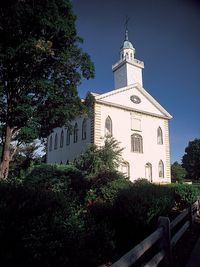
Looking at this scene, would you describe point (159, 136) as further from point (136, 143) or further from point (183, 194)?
point (183, 194)

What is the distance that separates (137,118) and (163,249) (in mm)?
25865

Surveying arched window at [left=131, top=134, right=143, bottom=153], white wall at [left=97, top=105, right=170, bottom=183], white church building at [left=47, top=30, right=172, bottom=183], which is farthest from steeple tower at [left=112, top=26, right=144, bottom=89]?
arched window at [left=131, top=134, right=143, bottom=153]

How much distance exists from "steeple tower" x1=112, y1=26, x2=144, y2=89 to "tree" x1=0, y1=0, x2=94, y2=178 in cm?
1525

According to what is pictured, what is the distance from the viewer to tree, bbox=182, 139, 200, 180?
6371 centimetres

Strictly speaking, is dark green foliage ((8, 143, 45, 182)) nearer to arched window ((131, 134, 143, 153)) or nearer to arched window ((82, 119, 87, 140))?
arched window ((82, 119, 87, 140))

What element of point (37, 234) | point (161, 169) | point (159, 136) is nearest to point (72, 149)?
point (159, 136)

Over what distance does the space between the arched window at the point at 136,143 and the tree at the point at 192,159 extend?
3925cm

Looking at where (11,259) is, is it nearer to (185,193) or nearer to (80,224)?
(80,224)

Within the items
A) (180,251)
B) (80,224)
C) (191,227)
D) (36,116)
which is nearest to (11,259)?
(80,224)

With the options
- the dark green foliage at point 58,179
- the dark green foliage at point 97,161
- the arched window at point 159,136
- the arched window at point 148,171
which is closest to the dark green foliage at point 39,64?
the dark green foliage at point 58,179

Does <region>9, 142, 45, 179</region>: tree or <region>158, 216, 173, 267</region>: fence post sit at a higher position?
<region>9, 142, 45, 179</region>: tree

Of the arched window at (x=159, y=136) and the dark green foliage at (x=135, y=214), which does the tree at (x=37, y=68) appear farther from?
the arched window at (x=159, y=136)

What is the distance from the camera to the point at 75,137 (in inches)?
1196

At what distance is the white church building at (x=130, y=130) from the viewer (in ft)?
89.8
